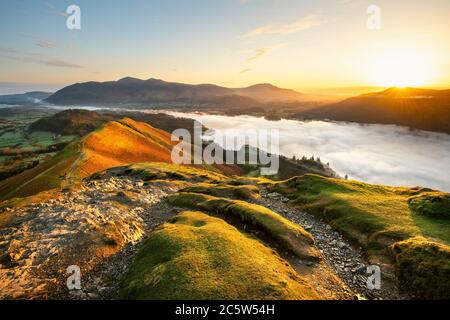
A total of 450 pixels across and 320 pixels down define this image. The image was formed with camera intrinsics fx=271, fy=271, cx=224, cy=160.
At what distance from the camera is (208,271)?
19859 millimetres

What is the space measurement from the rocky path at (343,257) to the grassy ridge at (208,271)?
5.72m

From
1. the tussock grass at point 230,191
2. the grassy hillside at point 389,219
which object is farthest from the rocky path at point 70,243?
the grassy hillside at point 389,219

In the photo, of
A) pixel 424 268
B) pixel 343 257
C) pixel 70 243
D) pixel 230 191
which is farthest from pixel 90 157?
pixel 424 268

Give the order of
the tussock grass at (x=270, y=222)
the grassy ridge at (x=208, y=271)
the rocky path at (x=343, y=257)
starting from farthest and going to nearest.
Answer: the tussock grass at (x=270, y=222), the rocky path at (x=343, y=257), the grassy ridge at (x=208, y=271)

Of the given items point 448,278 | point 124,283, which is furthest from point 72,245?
point 448,278

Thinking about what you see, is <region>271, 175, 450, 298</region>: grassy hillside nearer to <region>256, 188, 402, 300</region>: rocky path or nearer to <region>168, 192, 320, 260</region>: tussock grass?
<region>256, 188, 402, 300</region>: rocky path

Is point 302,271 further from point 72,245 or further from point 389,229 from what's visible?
point 72,245

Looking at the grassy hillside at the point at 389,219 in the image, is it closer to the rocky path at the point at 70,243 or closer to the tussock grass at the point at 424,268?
the tussock grass at the point at 424,268

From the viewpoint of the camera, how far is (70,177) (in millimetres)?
64062

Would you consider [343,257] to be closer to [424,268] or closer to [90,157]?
[424,268]

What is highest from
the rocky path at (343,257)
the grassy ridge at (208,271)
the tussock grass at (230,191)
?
the grassy ridge at (208,271)

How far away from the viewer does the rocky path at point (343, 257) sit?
2202cm

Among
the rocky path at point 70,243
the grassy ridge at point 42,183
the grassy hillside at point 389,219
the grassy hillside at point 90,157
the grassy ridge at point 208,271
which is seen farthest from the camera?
the grassy hillside at point 90,157

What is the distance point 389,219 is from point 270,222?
1521 cm
